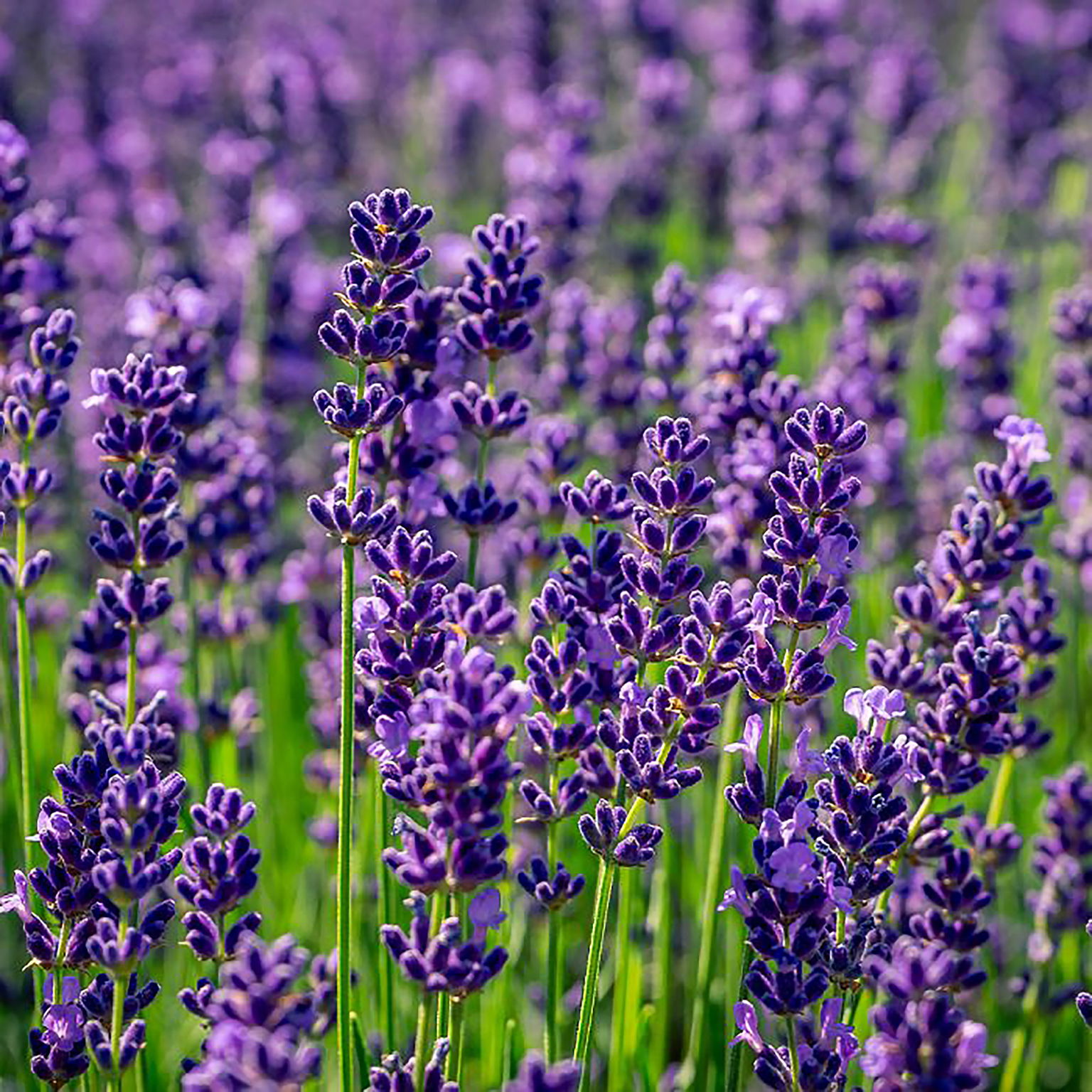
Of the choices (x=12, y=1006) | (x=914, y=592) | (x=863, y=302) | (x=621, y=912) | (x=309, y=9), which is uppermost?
(x=309, y=9)

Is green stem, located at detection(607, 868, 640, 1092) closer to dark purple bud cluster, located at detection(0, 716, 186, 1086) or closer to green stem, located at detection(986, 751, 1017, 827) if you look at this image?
green stem, located at detection(986, 751, 1017, 827)

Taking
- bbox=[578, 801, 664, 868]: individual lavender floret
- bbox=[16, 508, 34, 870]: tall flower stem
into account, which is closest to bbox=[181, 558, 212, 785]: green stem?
bbox=[16, 508, 34, 870]: tall flower stem

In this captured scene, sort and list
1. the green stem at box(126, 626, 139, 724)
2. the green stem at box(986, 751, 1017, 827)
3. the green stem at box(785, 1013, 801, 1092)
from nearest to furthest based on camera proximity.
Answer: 1. the green stem at box(785, 1013, 801, 1092)
2. the green stem at box(126, 626, 139, 724)
3. the green stem at box(986, 751, 1017, 827)

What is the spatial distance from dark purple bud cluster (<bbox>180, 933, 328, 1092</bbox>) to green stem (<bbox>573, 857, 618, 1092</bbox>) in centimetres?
47

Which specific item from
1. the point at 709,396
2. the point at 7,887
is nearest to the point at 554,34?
the point at 709,396

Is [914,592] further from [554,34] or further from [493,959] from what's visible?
[554,34]

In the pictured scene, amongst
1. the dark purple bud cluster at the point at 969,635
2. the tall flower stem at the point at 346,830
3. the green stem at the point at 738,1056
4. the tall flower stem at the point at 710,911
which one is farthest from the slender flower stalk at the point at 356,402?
the dark purple bud cluster at the point at 969,635

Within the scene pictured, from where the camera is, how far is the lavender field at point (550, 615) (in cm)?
186

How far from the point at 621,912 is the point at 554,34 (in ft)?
14.1

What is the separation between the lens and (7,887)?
3.01 meters

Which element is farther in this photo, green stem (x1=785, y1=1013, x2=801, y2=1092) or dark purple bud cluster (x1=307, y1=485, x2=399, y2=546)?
dark purple bud cluster (x1=307, y1=485, x2=399, y2=546)

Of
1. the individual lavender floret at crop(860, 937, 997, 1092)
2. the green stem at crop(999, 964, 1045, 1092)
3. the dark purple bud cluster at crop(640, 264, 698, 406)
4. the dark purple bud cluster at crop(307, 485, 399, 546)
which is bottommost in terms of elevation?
the green stem at crop(999, 964, 1045, 1092)

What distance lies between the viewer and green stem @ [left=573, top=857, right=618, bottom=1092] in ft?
6.19

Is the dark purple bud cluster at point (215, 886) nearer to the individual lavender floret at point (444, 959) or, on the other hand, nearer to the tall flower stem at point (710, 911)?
the individual lavender floret at point (444, 959)
